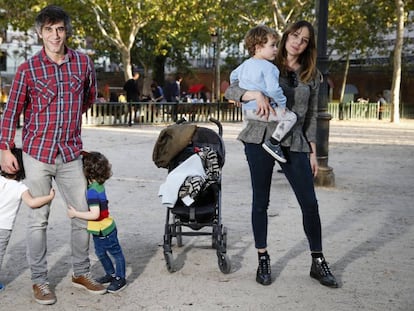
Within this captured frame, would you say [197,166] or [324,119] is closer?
[197,166]

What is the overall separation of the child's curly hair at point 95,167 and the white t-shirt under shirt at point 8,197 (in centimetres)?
42

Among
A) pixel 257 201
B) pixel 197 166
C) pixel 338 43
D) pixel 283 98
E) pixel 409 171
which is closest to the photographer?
pixel 283 98

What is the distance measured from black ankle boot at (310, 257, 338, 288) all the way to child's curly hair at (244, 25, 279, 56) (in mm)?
1606

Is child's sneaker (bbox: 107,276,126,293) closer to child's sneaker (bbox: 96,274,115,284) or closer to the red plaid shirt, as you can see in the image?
child's sneaker (bbox: 96,274,115,284)

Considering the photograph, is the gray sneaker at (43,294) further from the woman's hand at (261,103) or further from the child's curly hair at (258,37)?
the child's curly hair at (258,37)

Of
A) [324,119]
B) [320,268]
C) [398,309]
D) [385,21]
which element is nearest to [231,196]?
[324,119]

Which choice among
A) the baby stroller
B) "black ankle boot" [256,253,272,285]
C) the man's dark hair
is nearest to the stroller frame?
the baby stroller

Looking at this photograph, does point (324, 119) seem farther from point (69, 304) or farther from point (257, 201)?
point (69, 304)

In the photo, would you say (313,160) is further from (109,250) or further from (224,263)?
(109,250)

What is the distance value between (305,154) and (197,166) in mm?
999

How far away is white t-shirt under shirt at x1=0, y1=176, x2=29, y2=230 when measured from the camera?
445 centimetres

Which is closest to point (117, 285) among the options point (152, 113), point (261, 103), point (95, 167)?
point (95, 167)

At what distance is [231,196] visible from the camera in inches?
351

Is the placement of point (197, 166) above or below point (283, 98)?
below
